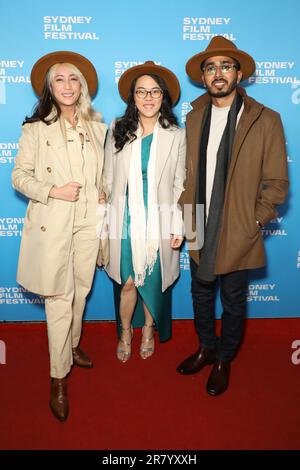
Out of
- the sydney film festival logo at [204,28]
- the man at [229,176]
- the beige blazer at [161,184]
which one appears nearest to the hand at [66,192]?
the beige blazer at [161,184]

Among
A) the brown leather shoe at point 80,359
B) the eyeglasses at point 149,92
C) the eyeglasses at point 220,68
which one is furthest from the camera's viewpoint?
the brown leather shoe at point 80,359

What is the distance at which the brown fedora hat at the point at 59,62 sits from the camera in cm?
242

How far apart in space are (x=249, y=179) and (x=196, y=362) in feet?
4.44

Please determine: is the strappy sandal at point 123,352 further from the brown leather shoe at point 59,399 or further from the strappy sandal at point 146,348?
the brown leather shoe at point 59,399

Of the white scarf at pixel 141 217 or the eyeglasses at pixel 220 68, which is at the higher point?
the eyeglasses at pixel 220 68

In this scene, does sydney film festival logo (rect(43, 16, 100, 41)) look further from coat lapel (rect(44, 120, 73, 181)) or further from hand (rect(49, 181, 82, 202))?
hand (rect(49, 181, 82, 202))

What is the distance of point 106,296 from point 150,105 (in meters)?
1.65

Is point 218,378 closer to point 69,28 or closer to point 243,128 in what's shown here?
point 243,128

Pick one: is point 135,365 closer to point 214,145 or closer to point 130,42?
point 214,145

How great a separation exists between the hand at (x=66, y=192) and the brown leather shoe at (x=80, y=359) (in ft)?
4.03

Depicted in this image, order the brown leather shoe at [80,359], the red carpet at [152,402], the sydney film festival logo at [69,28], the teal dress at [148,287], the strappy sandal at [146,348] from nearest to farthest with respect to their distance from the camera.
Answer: the red carpet at [152,402]
the teal dress at [148,287]
the sydney film festival logo at [69,28]
the brown leather shoe at [80,359]
the strappy sandal at [146,348]

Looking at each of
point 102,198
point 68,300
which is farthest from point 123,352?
point 102,198

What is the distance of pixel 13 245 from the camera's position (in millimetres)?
3227

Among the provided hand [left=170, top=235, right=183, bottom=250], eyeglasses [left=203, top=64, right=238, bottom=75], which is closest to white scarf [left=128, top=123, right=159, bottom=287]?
hand [left=170, top=235, right=183, bottom=250]
